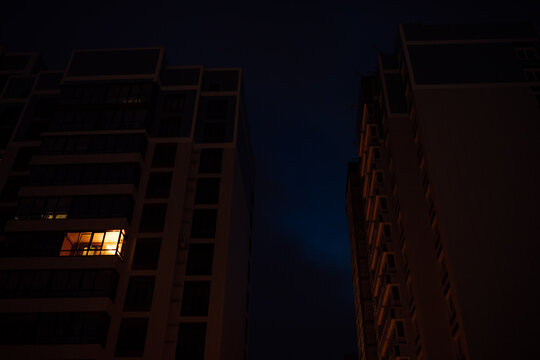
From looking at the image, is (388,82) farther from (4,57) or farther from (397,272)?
(4,57)

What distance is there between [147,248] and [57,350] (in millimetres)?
13231

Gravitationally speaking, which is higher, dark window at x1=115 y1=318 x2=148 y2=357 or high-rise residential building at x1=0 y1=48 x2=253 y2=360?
high-rise residential building at x1=0 y1=48 x2=253 y2=360

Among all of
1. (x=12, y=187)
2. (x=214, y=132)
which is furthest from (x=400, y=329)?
(x=12, y=187)

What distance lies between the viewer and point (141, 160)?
56.0 metres

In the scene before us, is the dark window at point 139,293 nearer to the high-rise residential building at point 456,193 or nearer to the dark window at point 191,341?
the dark window at point 191,341

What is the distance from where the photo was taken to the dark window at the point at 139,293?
47031 millimetres

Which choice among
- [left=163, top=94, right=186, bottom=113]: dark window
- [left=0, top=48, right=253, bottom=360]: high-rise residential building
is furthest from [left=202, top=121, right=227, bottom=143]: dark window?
[left=163, top=94, right=186, bottom=113]: dark window

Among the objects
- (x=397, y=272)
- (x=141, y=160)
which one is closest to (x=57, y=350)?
(x=141, y=160)

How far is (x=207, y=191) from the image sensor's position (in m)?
56.3

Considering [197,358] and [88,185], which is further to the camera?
[88,185]

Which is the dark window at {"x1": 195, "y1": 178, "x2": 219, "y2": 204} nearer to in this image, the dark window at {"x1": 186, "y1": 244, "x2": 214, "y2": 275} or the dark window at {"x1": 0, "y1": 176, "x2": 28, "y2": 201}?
the dark window at {"x1": 186, "y1": 244, "x2": 214, "y2": 275}

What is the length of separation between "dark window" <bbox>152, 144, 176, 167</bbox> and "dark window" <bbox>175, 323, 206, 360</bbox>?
2001 cm

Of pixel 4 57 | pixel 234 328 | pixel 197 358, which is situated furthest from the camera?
pixel 4 57

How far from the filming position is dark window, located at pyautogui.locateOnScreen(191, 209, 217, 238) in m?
52.8
